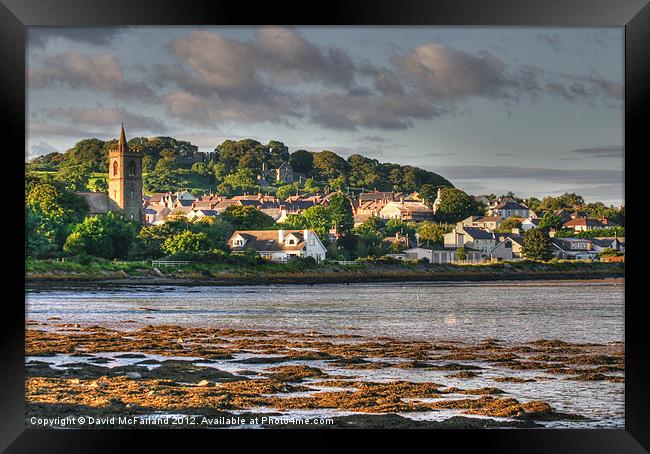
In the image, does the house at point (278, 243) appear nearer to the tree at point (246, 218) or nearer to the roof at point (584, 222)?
the tree at point (246, 218)

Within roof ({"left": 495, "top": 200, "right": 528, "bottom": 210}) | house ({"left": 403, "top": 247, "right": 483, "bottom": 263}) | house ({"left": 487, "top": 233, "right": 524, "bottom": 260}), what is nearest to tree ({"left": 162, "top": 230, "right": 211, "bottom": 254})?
house ({"left": 403, "top": 247, "right": 483, "bottom": 263})

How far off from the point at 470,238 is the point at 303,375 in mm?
16013

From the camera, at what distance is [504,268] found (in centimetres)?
2503

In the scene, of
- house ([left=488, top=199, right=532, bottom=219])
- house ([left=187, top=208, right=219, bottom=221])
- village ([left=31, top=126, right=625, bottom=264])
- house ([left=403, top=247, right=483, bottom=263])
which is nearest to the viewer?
house ([left=488, top=199, right=532, bottom=219])

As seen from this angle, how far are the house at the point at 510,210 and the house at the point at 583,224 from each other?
3.65 ft

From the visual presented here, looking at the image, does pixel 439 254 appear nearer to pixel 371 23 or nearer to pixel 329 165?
pixel 329 165

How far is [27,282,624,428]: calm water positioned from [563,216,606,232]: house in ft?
5.04

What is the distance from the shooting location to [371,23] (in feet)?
18.6

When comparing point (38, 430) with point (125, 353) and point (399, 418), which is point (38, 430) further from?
point (125, 353)

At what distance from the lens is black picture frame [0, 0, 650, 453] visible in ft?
18.4

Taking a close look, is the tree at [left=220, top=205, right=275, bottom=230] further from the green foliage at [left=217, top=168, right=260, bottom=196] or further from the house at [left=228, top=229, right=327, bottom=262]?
the green foliage at [left=217, top=168, right=260, bottom=196]

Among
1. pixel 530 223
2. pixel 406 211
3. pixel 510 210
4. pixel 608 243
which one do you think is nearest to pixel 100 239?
pixel 406 211

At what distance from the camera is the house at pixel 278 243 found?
1002 inches

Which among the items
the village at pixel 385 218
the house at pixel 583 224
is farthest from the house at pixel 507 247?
the house at pixel 583 224
